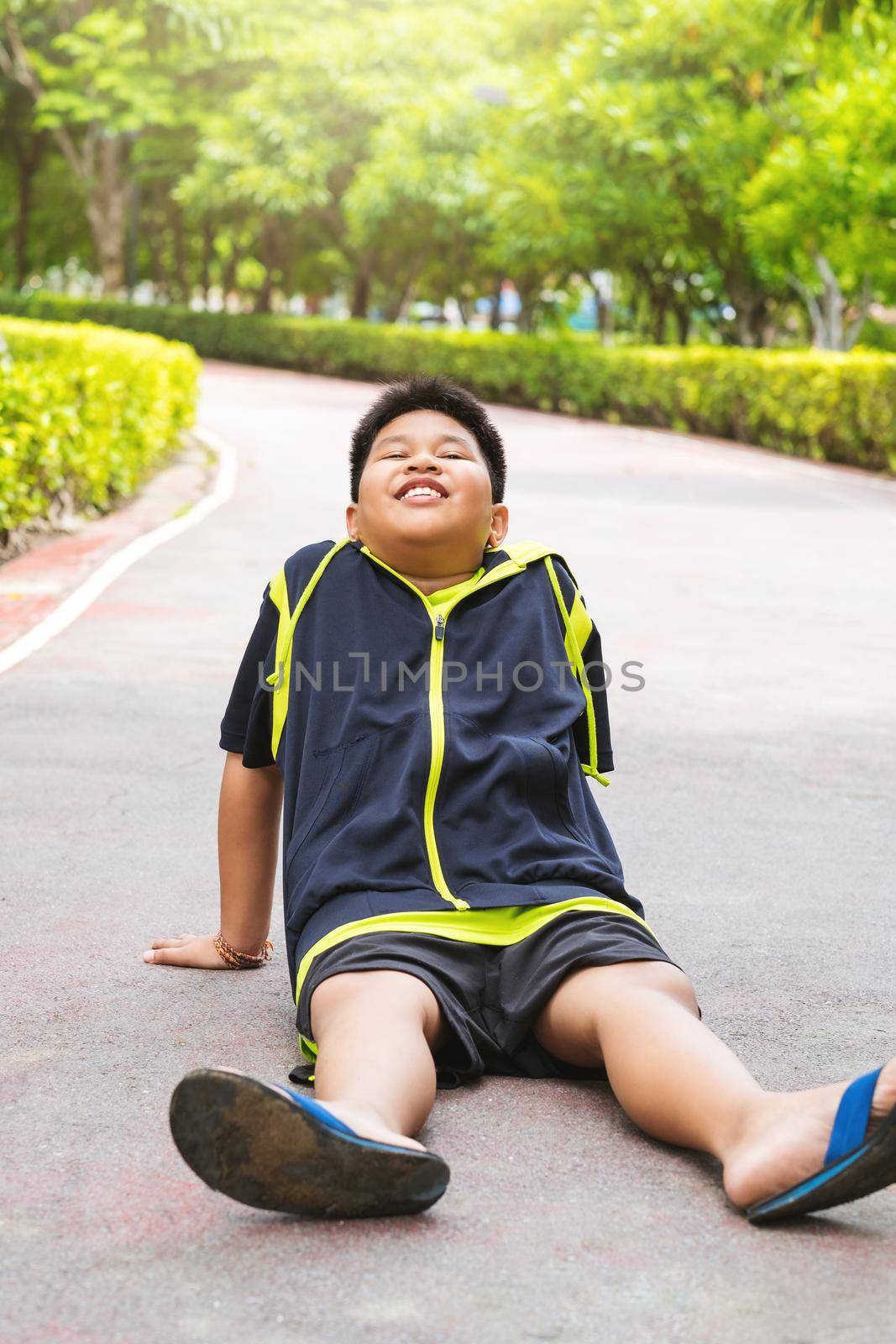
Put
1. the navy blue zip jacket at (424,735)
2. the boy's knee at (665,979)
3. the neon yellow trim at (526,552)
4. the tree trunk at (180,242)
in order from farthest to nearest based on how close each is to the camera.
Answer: the tree trunk at (180,242) < the neon yellow trim at (526,552) < the navy blue zip jacket at (424,735) < the boy's knee at (665,979)

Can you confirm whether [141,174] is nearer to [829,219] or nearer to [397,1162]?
Answer: [829,219]

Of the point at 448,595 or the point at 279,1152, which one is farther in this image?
the point at 448,595

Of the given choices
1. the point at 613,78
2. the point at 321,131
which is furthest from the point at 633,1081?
the point at 321,131

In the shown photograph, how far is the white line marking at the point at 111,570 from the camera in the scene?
7.58 m

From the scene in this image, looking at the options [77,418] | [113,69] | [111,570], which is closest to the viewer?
[111,570]

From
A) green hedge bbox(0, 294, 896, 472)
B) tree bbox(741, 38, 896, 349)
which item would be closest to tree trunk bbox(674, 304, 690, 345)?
green hedge bbox(0, 294, 896, 472)

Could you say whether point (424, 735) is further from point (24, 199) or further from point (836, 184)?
point (24, 199)

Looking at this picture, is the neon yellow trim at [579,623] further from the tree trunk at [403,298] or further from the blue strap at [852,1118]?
the tree trunk at [403,298]

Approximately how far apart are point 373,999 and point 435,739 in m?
0.55

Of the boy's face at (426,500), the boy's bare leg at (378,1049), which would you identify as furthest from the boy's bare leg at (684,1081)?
the boy's face at (426,500)

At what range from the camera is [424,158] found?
33.8 meters

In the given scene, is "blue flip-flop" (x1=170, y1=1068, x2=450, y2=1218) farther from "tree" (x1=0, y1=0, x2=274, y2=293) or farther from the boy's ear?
"tree" (x1=0, y1=0, x2=274, y2=293)

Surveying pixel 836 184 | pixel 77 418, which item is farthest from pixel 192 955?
pixel 836 184

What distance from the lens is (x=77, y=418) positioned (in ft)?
35.9
